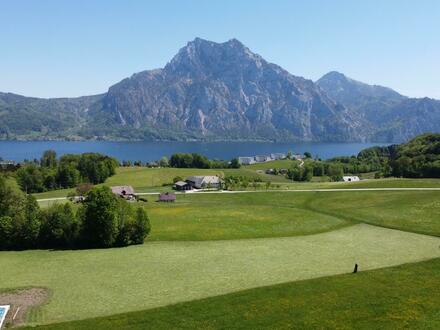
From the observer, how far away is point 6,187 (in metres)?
Answer: 72.2

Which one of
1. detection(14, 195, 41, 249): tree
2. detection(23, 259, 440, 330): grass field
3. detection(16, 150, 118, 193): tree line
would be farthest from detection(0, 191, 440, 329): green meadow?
detection(16, 150, 118, 193): tree line

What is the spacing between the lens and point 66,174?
489 feet

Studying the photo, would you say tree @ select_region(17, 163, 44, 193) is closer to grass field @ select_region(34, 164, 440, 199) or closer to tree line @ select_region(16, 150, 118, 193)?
tree line @ select_region(16, 150, 118, 193)

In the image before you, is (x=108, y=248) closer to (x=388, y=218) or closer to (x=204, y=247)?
(x=204, y=247)

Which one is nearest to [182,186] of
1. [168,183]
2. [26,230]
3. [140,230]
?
[168,183]

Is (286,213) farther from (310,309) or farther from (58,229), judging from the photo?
(310,309)

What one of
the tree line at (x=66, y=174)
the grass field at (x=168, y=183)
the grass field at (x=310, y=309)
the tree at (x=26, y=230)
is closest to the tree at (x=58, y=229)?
the tree at (x=26, y=230)

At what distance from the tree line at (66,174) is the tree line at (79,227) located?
75699 mm

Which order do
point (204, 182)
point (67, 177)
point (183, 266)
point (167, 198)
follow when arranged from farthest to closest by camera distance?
point (67, 177), point (204, 182), point (167, 198), point (183, 266)

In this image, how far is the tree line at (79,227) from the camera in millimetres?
66188

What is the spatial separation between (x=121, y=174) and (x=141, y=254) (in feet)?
380

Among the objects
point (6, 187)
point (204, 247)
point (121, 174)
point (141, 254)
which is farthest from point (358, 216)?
point (121, 174)

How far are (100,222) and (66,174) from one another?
8952cm

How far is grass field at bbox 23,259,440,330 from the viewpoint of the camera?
35375 mm
